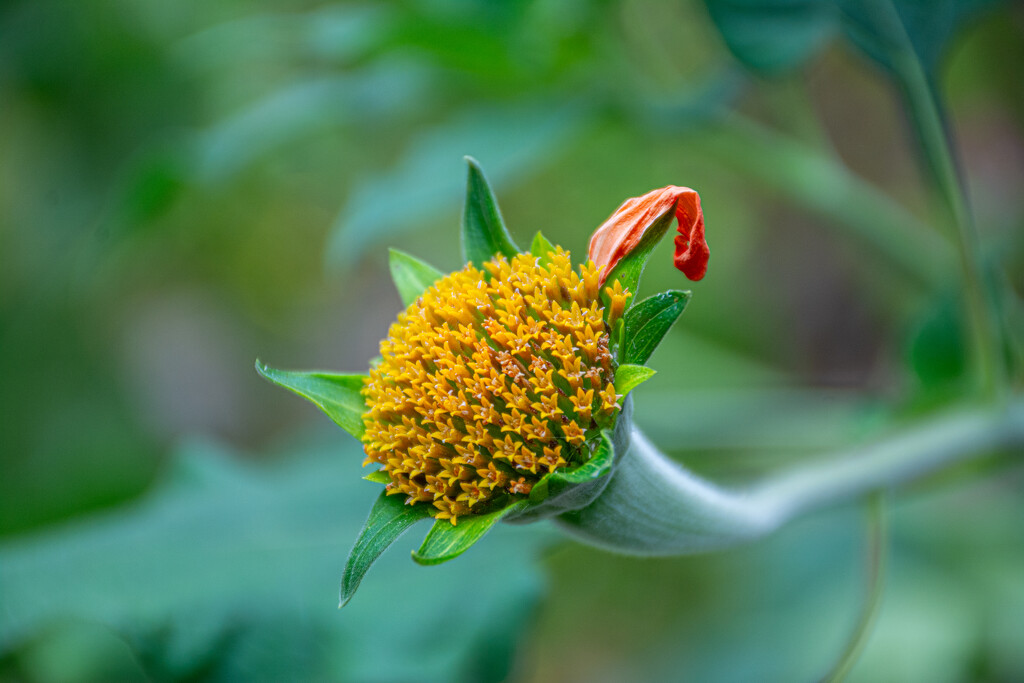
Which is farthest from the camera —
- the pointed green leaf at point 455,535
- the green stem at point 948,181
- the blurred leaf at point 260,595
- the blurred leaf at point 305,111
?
the blurred leaf at point 305,111

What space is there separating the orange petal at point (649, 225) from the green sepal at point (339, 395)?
0.22 metres

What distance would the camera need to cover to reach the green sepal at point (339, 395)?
0.63 m

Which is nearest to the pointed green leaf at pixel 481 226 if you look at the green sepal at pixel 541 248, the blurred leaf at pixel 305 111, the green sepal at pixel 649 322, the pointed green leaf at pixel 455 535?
the green sepal at pixel 541 248

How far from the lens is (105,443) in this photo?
2180mm

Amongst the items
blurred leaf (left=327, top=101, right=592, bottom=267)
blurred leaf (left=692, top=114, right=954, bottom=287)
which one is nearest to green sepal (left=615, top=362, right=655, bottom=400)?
blurred leaf (left=327, top=101, right=592, bottom=267)

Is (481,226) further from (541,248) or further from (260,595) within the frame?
(260,595)

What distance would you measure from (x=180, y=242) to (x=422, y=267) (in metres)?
2.18

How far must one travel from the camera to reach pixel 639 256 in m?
0.61

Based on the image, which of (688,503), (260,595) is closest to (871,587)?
(688,503)

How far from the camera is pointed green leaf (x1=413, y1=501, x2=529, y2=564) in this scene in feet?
1.73

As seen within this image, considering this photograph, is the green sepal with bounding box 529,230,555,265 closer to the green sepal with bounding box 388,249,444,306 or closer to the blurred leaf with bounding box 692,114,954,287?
the green sepal with bounding box 388,249,444,306

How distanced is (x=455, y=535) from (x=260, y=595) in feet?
2.54

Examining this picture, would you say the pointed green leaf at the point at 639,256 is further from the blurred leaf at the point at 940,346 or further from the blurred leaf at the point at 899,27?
the blurred leaf at the point at 940,346

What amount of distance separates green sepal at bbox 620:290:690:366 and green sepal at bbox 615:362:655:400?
0.02 meters
